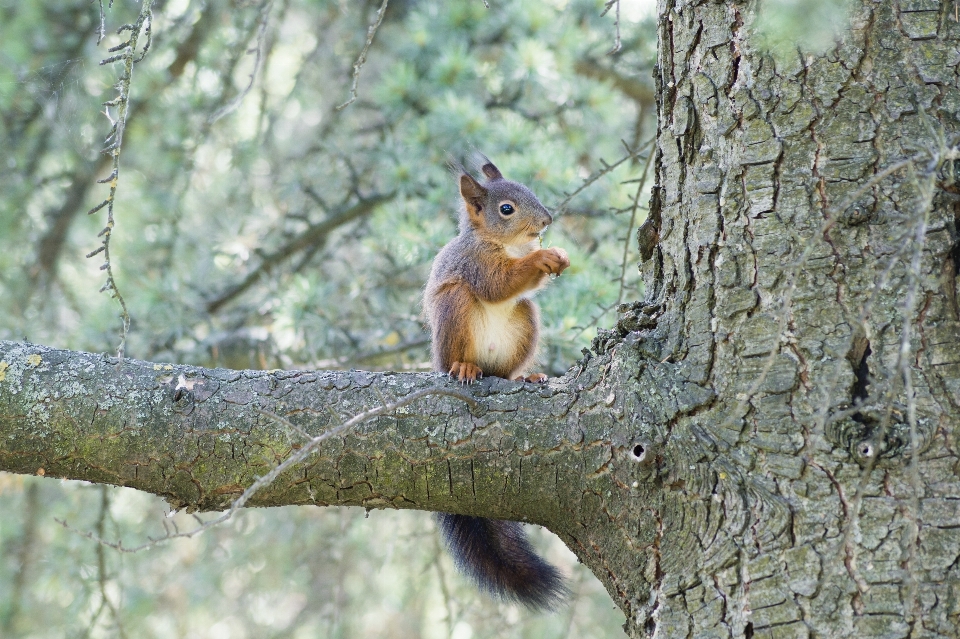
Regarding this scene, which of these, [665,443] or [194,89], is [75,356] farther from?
[194,89]

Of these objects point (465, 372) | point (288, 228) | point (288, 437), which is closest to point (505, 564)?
point (465, 372)

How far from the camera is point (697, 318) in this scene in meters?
1.71

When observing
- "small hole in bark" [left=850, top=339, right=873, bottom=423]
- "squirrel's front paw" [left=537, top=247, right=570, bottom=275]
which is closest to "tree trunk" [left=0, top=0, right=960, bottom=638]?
"small hole in bark" [left=850, top=339, right=873, bottom=423]

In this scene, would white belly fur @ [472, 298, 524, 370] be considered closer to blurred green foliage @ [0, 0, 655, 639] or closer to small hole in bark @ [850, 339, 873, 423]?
blurred green foliage @ [0, 0, 655, 639]

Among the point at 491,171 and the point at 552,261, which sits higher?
the point at 491,171

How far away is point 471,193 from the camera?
2945 mm

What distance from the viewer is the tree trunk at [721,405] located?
1465 millimetres

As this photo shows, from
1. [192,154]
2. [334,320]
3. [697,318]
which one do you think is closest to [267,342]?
[334,320]

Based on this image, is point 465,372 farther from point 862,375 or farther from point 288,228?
point 288,228

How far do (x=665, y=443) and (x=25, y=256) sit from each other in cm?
327

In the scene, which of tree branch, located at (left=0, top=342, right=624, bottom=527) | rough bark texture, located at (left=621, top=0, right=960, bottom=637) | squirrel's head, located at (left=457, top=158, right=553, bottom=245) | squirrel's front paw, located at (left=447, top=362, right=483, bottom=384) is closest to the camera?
rough bark texture, located at (left=621, top=0, right=960, bottom=637)

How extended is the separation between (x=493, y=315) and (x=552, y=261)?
0.83ft

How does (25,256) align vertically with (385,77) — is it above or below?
below

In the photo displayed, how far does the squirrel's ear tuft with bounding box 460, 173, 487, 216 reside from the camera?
2938mm
